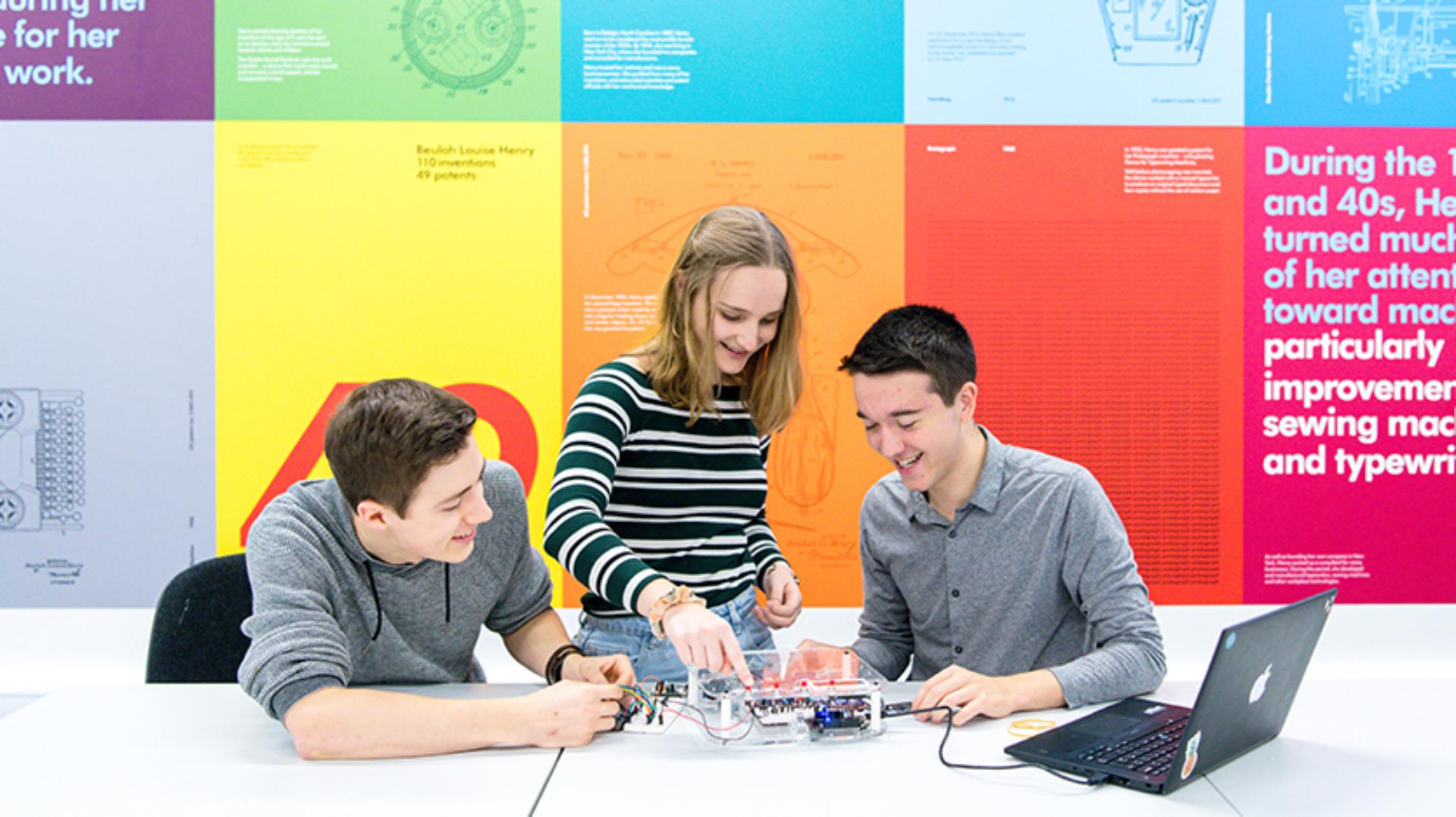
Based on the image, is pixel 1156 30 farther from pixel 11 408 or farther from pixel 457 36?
pixel 11 408

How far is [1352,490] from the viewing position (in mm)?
2963

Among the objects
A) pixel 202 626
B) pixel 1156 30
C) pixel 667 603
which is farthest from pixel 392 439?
pixel 1156 30

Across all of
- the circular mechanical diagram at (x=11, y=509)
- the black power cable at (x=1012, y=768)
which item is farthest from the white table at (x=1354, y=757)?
the circular mechanical diagram at (x=11, y=509)

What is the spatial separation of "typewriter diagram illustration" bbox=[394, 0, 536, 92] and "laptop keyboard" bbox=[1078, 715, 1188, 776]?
2.24m

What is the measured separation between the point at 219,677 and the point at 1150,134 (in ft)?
8.45

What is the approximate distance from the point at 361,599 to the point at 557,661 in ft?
1.08

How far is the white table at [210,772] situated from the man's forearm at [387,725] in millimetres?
17

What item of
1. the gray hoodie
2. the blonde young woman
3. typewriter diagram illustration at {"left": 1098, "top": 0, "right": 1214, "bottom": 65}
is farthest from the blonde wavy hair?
typewriter diagram illustration at {"left": 1098, "top": 0, "right": 1214, "bottom": 65}

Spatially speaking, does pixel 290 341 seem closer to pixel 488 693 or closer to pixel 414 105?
pixel 414 105

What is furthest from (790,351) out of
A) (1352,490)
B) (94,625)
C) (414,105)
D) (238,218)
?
(94,625)

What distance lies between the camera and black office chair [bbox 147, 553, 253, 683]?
6.24 ft

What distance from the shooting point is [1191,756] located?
1.30m

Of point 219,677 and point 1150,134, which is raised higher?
point 1150,134

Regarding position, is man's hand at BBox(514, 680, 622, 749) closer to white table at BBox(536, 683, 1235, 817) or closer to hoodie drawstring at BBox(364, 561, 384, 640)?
white table at BBox(536, 683, 1235, 817)
